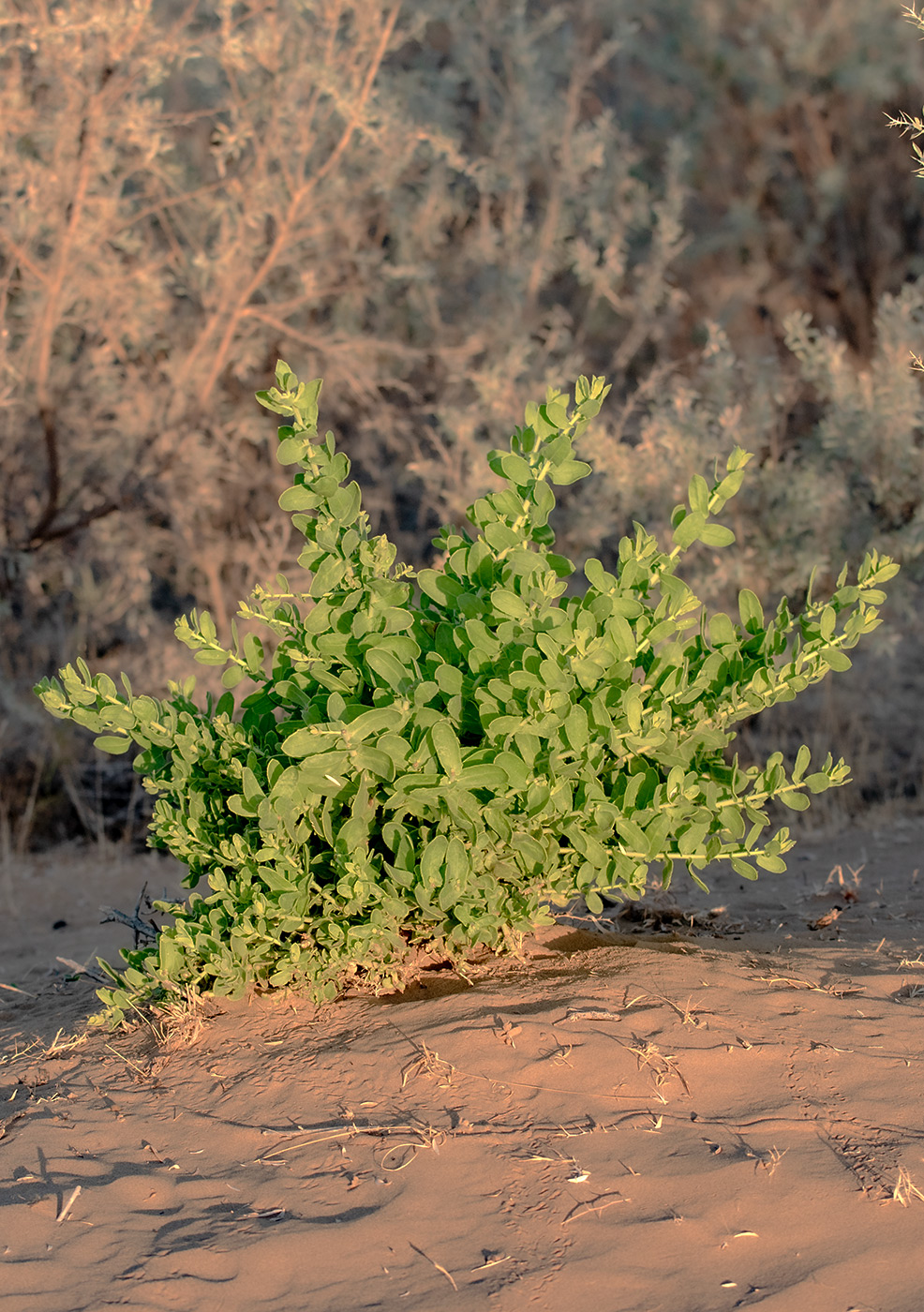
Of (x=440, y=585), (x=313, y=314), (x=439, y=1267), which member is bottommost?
(x=439, y=1267)

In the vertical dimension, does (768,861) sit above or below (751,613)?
below

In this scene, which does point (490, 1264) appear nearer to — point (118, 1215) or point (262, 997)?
point (118, 1215)

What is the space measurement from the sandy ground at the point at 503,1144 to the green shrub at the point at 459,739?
0.20 meters

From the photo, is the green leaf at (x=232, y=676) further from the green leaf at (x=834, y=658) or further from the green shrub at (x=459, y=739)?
the green leaf at (x=834, y=658)

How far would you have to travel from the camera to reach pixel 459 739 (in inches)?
96.0

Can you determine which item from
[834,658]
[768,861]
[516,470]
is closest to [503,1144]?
[768,861]

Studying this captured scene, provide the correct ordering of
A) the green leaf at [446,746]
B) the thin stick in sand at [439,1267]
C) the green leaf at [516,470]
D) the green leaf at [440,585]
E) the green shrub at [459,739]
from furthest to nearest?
1. the green leaf at [440,585]
2. the green leaf at [516,470]
3. the green shrub at [459,739]
4. the green leaf at [446,746]
5. the thin stick in sand at [439,1267]

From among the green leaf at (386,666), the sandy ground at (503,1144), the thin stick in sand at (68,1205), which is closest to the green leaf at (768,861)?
the sandy ground at (503,1144)

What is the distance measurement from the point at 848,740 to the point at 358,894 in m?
4.96

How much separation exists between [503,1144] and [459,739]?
75 centimetres

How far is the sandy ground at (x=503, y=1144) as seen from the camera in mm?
1708

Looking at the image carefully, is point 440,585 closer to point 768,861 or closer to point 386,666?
point 386,666

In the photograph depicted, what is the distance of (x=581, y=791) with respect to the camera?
248 cm

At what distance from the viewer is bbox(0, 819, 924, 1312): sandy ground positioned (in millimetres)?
1708
